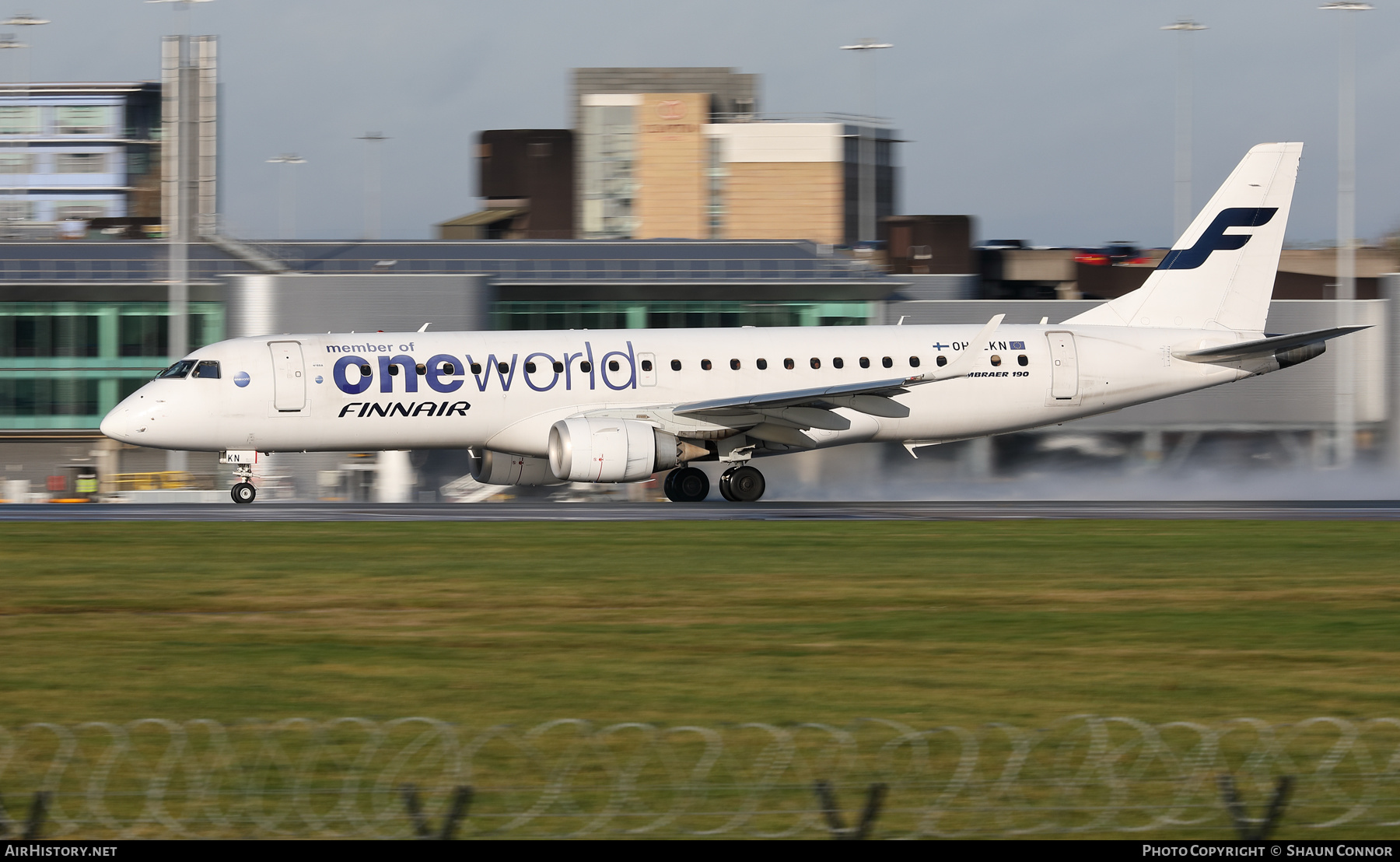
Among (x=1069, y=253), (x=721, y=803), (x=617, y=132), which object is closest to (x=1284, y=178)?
(x=721, y=803)

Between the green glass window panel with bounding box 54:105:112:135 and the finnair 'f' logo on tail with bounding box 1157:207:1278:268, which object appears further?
the green glass window panel with bounding box 54:105:112:135

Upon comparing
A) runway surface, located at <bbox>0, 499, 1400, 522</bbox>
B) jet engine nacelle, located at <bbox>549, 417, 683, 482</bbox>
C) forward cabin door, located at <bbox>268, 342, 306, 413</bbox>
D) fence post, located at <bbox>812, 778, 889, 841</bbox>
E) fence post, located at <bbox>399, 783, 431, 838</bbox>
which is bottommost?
runway surface, located at <bbox>0, 499, 1400, 522</bbox>

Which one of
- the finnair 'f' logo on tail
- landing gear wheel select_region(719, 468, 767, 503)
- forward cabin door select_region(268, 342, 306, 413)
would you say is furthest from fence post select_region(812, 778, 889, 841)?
the finnair 'f' logo on tail

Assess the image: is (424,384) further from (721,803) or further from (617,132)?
(617,132)

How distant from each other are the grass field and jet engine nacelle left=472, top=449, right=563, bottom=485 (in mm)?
8112

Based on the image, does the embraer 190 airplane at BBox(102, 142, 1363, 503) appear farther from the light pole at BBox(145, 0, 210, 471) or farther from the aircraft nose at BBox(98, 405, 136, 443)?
the light pole at BBox(145, 0, 210, 471)

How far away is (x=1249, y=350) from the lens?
34.2m

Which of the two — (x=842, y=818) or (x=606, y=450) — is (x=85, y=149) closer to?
(x=606, y=450)

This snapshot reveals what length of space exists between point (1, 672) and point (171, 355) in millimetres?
40931

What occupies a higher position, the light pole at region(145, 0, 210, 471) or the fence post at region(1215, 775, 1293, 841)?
the light pole at region(145, 0, 210, 471)

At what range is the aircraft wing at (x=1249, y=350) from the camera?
111ft

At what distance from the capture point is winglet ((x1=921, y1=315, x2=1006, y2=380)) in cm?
3188

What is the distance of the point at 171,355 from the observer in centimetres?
5272

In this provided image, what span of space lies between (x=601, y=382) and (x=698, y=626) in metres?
17.1
